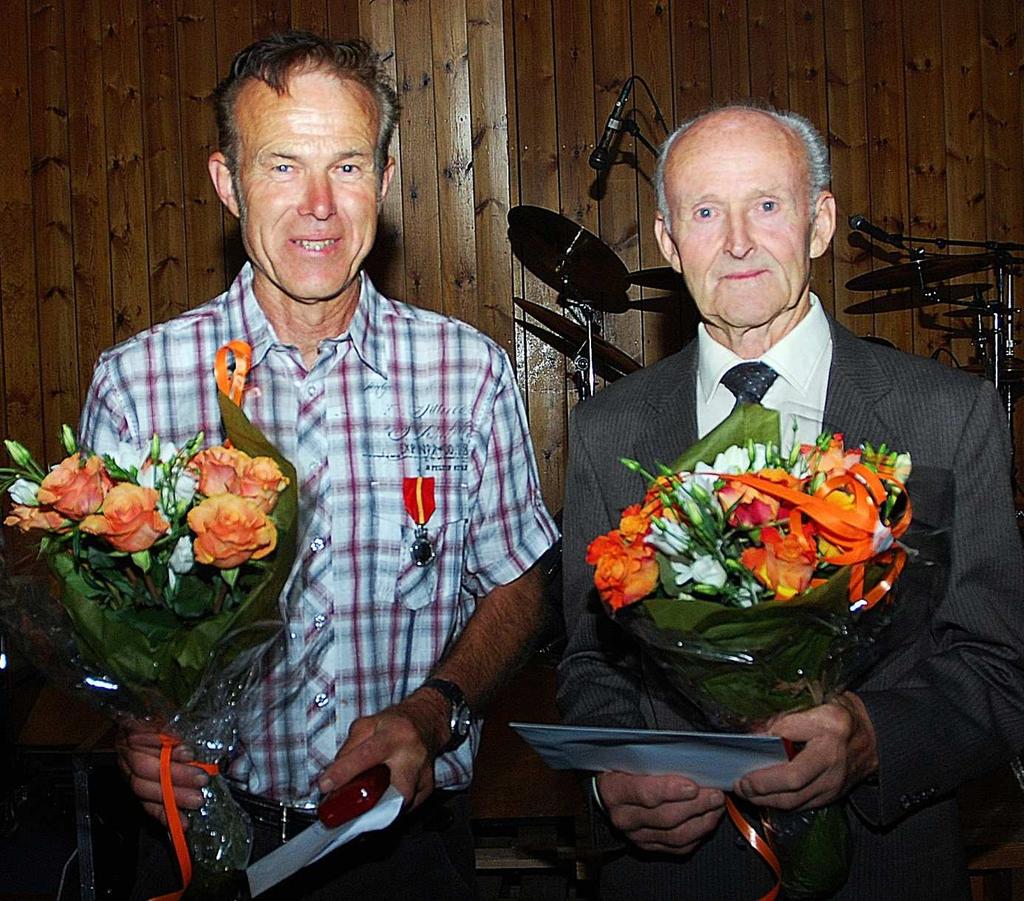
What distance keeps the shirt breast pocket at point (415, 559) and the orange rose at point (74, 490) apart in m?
0.65

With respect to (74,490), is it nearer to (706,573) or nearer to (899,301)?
(706,573)

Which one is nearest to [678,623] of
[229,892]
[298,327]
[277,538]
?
[277,538]

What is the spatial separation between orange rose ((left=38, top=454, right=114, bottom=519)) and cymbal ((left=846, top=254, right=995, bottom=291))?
4.12 meters

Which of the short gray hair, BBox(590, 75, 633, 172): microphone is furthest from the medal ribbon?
BBox(590, 75, 633, 172): microphone

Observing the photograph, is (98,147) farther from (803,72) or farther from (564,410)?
(803,72)

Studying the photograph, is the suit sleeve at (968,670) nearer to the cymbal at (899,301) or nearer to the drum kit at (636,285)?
the drum kit at (636,285)

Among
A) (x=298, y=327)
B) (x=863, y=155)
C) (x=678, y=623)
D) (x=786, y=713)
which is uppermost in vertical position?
(x=863, y=155)

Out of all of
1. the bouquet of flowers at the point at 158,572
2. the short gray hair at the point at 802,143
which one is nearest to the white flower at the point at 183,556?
the bouquet of flowers at the point at 158,572

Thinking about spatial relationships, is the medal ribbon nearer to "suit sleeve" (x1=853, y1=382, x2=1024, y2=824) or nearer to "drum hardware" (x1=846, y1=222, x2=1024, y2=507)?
"suit sleeve" (x1=853, y1=382, x2=1024, y2=824)

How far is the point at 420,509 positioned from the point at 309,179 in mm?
541

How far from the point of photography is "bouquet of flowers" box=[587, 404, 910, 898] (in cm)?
121

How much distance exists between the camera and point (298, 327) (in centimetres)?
192

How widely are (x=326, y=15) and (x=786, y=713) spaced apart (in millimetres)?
4696

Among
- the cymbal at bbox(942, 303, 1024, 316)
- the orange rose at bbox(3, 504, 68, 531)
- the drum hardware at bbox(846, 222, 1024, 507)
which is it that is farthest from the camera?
the cymbal at bbox(942, 303, 1024, 316)
